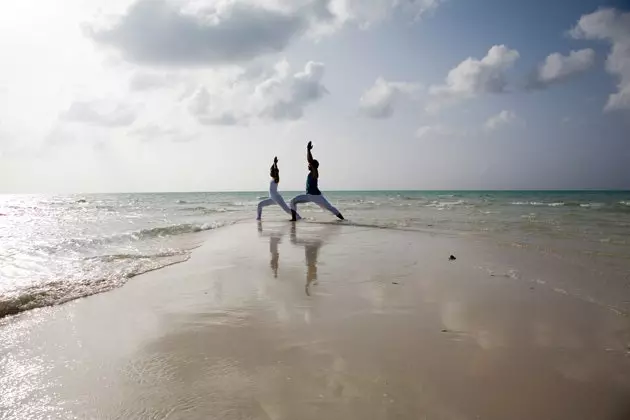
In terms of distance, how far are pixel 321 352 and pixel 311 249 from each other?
488 cm

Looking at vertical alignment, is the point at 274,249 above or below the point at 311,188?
below

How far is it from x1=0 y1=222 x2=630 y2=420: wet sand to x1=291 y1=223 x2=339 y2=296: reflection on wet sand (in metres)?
0.10

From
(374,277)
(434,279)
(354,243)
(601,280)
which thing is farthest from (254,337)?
(354,243)

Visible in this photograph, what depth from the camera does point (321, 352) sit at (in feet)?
8.93

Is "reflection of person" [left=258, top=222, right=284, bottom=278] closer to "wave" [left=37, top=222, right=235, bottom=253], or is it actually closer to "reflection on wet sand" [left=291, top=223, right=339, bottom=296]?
"reflection on wet sand" [left=291, top=223, right=339, bottom=296]

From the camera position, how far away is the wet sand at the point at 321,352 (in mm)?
2066

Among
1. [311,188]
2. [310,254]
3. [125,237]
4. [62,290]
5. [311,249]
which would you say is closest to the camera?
[62,290]

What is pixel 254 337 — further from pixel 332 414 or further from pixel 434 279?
pixel 434 279

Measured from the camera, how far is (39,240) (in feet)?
30.2

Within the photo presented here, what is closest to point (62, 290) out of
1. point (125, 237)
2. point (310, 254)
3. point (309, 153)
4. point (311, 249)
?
point (310, 254)

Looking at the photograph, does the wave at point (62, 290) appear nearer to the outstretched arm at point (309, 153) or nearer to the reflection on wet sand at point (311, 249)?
the reflection on wet sand at point (311, 249)

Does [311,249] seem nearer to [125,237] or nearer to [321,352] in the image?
[321,352]

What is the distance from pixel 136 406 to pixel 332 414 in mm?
1056

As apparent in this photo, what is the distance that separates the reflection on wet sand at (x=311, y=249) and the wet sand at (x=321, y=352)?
10 centimetres
